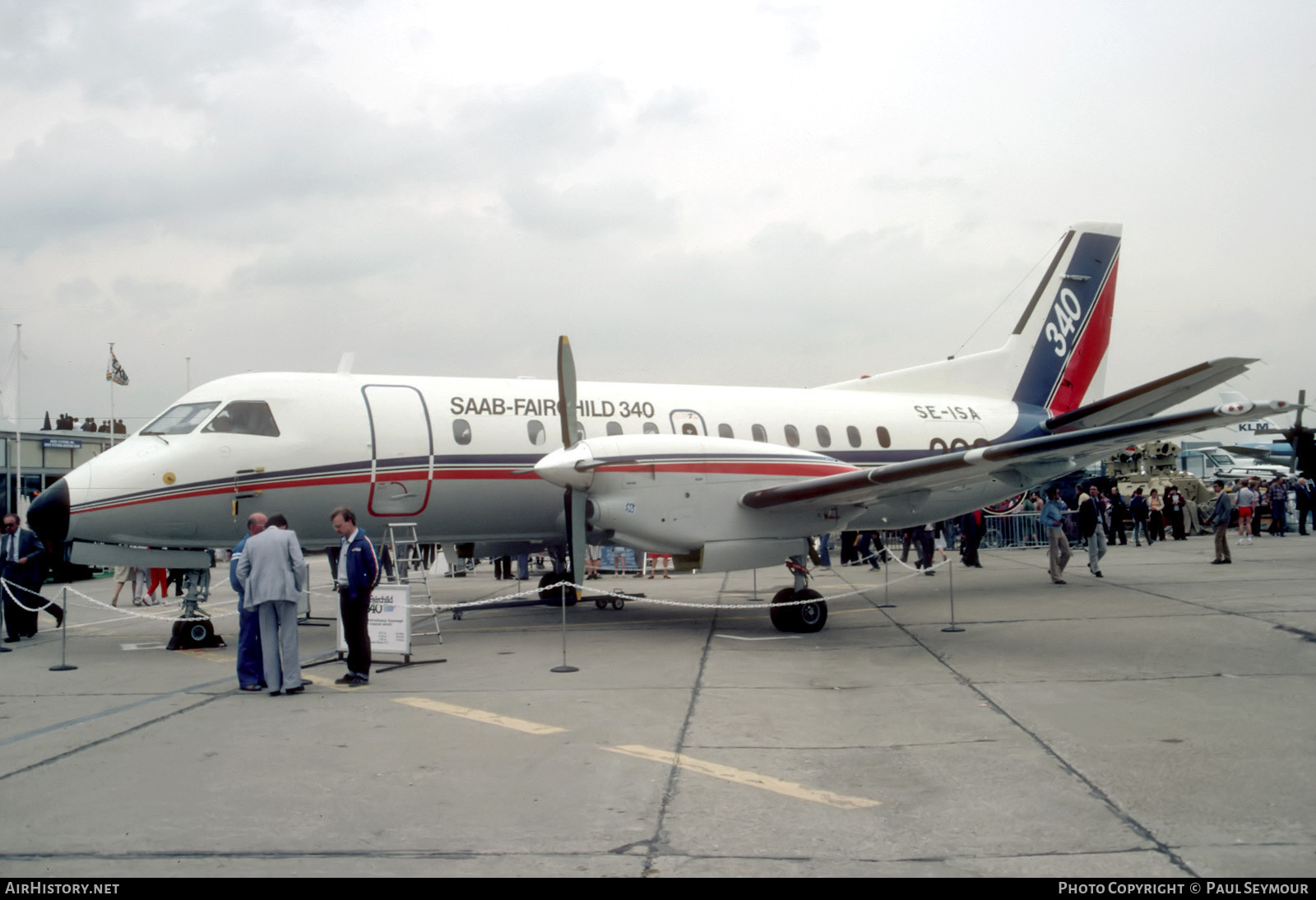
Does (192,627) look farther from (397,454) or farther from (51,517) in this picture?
(397,454)

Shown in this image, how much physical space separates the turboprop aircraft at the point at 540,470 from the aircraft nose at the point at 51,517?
21 mm

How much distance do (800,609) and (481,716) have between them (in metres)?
5.55

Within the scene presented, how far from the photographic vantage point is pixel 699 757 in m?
6.07

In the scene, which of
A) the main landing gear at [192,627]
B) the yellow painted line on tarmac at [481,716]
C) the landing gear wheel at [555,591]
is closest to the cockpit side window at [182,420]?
the main landing gear at [192,627]

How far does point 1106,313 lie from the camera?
18484 mm

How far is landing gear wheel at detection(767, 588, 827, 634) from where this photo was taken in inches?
469

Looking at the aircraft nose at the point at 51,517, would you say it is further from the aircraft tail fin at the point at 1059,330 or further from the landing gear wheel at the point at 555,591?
the aircraft tail fin at the point at 1059,330

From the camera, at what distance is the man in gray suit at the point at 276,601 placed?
8547 millimetres

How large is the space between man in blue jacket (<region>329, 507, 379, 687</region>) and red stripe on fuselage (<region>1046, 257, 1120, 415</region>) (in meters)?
14.3

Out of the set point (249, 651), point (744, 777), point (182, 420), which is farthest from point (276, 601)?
point (744, 777)

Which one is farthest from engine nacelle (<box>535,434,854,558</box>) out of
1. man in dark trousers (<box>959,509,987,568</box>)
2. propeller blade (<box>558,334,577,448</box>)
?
man in dark trousers (<box>959,509,987,568</box>)
